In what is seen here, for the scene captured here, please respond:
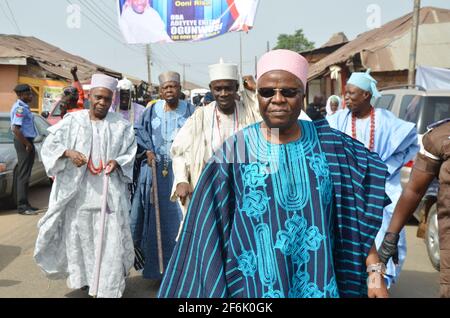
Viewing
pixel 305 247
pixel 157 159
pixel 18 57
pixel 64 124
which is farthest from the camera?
pixel 18 57

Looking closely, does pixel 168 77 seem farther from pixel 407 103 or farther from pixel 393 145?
pixel 407 103

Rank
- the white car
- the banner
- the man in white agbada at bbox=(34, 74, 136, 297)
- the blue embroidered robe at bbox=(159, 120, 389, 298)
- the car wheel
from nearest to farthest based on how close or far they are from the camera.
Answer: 1. the blue embroidered robe at bbox=(159, 120, 389, 298)
2. the man in white agbada at bbox=(34, 74, 136, 297)
3. the car wheel
4. the white car
5. the banner

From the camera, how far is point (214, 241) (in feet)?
7.22

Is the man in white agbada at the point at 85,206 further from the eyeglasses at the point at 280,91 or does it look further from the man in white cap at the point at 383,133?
→ the eyeglasses at the point at 280,91

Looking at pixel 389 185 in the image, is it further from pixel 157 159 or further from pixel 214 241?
pixel 214 241

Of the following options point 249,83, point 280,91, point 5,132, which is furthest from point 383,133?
point 5,132

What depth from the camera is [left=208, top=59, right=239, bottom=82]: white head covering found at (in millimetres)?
4172

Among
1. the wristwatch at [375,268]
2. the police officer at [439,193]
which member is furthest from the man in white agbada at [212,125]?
the wristwatch at [375,268]

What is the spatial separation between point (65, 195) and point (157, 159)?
1.01m

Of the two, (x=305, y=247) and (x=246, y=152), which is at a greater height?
(x=246, y=152)

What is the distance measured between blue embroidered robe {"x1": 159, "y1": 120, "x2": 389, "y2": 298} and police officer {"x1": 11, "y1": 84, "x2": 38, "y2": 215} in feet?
21.4

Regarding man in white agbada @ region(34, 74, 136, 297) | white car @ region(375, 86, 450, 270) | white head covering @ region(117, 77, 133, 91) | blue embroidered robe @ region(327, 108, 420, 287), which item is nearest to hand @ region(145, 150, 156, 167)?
man in white agbada @ region(34, 74, 136, 297)

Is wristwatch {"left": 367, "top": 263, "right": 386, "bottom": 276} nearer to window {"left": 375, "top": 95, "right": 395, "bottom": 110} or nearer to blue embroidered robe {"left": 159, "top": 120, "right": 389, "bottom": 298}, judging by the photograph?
blue embroidered robe {"left": 159, "top": 120, "right": 389, "bottom": 298}

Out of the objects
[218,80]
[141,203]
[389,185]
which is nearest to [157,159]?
[141,203]
